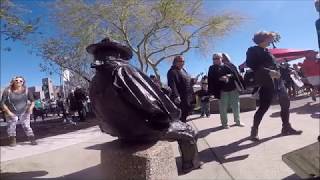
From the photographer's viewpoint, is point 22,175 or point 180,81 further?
point 180,81

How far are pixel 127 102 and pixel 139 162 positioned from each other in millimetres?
554

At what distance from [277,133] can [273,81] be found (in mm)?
889

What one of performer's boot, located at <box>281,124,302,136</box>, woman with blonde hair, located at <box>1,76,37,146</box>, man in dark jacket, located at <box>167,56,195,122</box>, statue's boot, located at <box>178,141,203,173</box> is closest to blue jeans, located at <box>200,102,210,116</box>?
man in dark jacket, located at <box>167,56,195,122</box>

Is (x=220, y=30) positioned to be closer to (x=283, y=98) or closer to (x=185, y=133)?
(x=283, y=98)

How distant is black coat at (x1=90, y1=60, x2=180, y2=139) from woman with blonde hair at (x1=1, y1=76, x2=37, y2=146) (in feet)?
14.1

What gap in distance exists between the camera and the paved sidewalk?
3.91 metres

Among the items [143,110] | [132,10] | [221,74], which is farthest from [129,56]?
[132,10]

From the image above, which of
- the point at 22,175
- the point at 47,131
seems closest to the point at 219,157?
the point at 22,175

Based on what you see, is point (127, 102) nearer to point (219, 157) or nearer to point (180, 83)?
point (219, 157)

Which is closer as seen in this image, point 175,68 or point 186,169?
point 186,169

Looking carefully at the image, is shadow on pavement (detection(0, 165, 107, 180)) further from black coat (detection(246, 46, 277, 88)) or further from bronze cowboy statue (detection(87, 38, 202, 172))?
black coat (detection(246, 46, 277, 88))

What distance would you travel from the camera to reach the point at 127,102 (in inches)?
135

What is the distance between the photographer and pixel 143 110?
3.43 m

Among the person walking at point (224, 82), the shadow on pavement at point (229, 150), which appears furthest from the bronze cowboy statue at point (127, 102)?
the person walking at point (224, 82)
